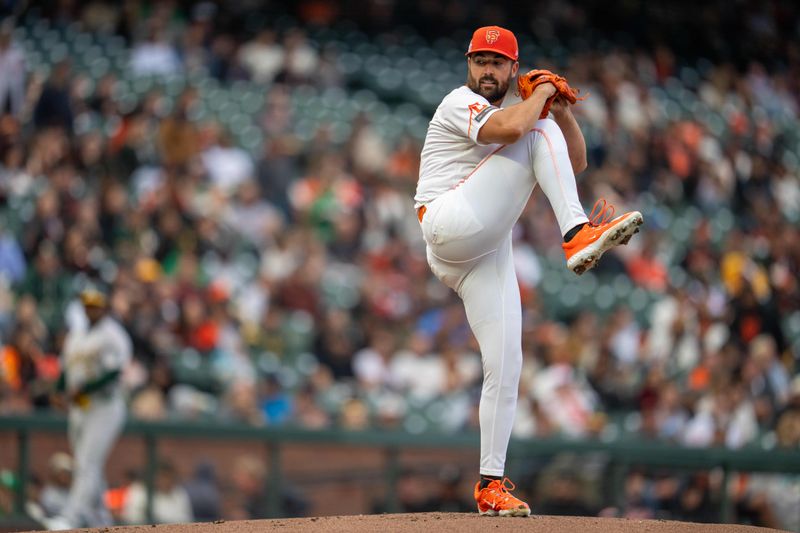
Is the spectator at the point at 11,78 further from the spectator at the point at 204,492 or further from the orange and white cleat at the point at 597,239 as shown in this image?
the orange and white cleat at the point at 597,239

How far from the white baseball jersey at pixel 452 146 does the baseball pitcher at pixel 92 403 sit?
4.53 metres

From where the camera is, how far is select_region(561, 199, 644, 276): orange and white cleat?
4.62m

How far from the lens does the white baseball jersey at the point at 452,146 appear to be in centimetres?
488

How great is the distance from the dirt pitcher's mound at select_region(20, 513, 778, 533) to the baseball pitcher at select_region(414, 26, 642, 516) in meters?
0.21

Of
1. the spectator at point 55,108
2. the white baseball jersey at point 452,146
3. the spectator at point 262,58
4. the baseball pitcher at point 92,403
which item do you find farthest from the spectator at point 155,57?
the white baseball jersey at point 452,146

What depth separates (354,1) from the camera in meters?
16.0

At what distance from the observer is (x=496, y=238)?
16.1ft

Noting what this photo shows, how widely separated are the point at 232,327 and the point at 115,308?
92cm

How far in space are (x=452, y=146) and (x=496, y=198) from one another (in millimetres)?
344

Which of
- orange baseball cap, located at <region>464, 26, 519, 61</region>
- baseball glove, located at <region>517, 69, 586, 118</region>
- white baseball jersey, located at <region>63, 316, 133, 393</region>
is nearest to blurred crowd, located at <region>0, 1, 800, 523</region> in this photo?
white baseball jersey, located at <region>63, 316, 133, 393</region>

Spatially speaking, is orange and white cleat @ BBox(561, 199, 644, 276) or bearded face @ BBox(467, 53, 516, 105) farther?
bearded face @ BBox(467, 53, 516, 105)

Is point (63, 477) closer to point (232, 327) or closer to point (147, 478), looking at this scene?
point (147, 478)

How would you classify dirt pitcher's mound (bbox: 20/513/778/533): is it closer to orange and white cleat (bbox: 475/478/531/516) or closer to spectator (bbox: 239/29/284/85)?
orange and white cleat (bbox: 475/478/531/516)

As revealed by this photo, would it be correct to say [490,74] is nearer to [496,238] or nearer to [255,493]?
[496,238]
